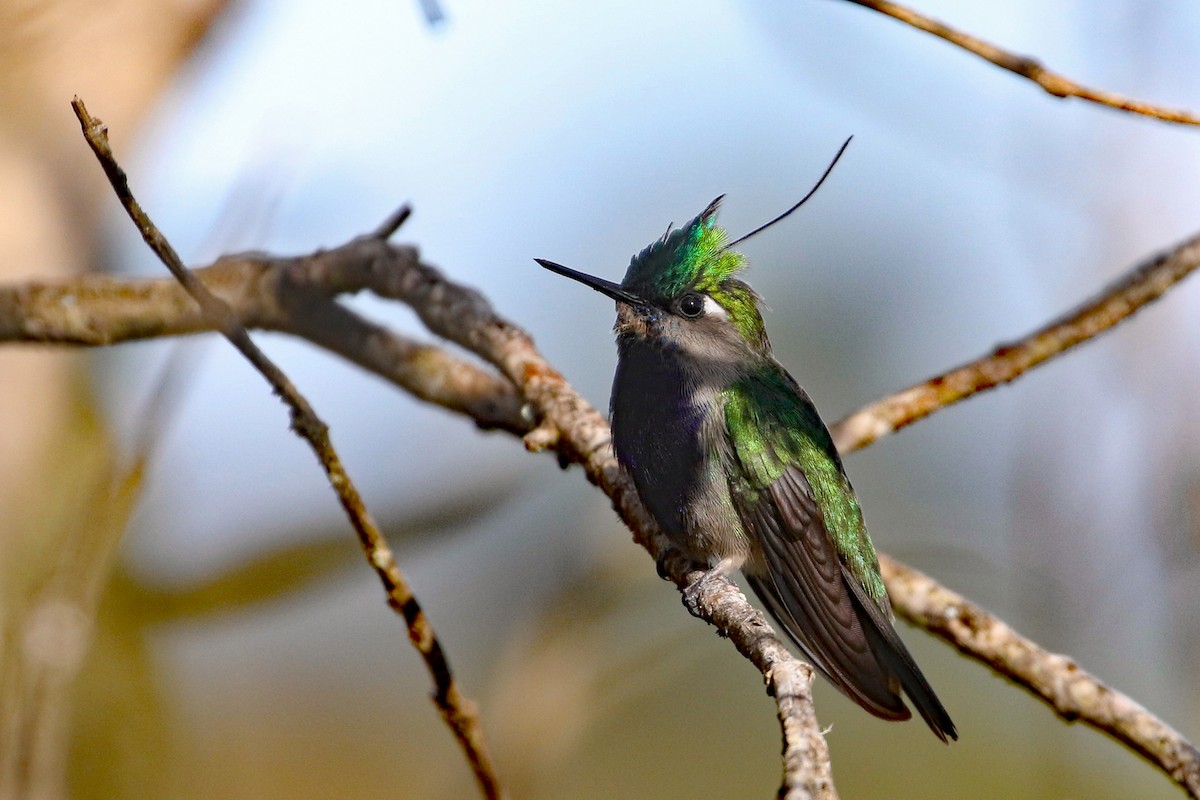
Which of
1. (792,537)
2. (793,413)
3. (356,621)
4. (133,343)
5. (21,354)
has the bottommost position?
(792,537)

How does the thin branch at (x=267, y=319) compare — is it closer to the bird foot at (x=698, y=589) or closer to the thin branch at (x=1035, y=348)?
the bird foot at (x=698, y=589)

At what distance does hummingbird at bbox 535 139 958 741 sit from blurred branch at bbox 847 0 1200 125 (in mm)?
1142

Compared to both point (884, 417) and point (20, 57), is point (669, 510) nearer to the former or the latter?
point (884, 417)

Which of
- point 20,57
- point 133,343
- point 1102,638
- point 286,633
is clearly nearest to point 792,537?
point 1102,638

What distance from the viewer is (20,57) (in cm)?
426

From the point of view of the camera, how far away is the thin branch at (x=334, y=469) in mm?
1911

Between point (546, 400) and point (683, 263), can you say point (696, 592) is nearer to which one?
point (546, 400)

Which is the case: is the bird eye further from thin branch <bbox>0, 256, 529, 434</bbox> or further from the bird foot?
the bird foot

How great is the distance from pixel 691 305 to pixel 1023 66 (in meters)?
1.61

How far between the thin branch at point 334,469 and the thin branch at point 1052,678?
1473 millimetres

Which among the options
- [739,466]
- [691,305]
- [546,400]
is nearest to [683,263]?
[691,305]

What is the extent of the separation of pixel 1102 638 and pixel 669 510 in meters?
2.44

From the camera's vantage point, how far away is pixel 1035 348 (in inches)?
135

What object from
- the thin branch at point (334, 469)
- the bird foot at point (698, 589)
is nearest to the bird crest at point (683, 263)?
the bird foot at point (698, 589)
